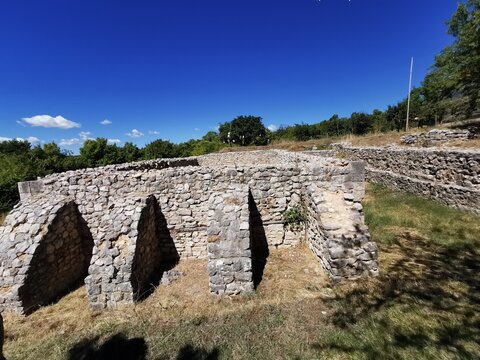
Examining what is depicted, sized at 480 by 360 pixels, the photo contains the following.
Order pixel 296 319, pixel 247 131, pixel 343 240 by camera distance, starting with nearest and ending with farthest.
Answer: pixel 296 319 < pixel 343 240 < pixel 247 131

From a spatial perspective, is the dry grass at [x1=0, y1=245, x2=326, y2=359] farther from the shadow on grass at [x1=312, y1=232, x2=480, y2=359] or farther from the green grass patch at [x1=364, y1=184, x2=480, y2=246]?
the green grass patch at [x1=364, y1=184, x2=480, y2=246]

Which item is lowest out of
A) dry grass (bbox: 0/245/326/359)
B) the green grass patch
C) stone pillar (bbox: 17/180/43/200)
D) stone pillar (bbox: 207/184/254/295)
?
dry grass (bbox: 0/245/326/359)

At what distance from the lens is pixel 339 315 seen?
13.1 feet

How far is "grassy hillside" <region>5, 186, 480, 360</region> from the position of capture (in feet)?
11.1

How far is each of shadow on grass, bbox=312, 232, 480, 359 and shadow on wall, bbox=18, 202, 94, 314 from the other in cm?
585

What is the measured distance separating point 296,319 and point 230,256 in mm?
1617

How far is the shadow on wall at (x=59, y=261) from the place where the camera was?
5320 millimetres

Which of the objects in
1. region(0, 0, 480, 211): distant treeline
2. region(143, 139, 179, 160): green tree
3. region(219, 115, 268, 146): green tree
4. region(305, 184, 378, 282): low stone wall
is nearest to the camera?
region(305, 184, 378, 282): low stone wall

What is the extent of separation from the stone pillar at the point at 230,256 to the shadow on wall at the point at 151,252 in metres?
1.67

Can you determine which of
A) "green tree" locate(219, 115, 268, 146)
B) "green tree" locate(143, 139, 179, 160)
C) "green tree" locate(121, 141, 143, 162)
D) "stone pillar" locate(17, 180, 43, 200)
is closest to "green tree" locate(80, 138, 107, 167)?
"green tree" locate(121, 141, 143, 162)

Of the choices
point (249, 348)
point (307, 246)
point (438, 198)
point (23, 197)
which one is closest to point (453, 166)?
point (438, 198)

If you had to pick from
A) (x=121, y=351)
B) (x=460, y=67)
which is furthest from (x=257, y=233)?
(x=460, y=67)

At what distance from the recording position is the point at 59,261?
6004 millimetres

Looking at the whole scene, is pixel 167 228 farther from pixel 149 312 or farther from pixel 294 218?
pixel 294 218
